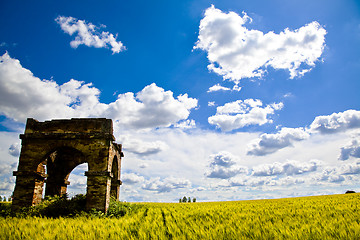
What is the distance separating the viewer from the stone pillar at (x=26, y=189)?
11.4 meters

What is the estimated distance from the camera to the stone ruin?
11.5 meters

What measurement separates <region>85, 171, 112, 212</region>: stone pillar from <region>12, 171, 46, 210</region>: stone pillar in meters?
2.82

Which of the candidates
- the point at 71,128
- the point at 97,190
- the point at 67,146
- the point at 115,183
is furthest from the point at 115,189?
the point at 71,128

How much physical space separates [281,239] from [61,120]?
1228cm

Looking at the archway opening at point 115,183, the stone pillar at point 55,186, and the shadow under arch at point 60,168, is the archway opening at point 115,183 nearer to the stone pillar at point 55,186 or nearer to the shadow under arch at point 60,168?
the shadow under arch at point 60,168

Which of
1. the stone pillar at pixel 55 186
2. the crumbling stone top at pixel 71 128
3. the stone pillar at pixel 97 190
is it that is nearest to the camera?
the stone pillar at pixel 97 190

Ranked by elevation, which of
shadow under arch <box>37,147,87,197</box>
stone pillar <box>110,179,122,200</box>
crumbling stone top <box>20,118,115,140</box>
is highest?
crumbling stone top <box>20,118,115,140</box>

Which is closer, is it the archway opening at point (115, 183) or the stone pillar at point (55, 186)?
the archway opening at point (115, 183)

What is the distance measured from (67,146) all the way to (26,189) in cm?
285

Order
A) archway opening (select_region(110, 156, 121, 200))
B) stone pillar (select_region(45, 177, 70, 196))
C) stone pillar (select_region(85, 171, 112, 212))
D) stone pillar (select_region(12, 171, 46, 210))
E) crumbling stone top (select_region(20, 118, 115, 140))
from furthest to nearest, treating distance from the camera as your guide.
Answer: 1. stone pillar (select_region(45, 177, 70, 196))
2. archway opening (select_region(110, 156, 121, 200))
3. crumbling stone top (select_region(20, 118, 115, 140))
4. stone pillar (select_region(12, 171, 46, 210))
5. stone pillar (select_region(85, 171, 112, 212))

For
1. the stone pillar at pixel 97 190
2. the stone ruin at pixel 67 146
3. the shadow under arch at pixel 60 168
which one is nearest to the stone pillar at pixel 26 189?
the stone ruin at pixel 67 146

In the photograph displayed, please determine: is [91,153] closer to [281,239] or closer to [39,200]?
[39,200]

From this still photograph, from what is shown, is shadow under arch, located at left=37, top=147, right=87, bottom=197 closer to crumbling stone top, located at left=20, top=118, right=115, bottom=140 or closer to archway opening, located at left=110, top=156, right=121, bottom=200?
archway opening, located at left=110, top=156, right=121, bottom=200

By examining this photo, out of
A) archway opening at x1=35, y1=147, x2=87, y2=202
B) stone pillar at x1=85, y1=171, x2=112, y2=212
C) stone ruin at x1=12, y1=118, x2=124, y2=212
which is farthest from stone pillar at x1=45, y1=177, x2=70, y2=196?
stone pillar at x1=85, y1=171, x2=112, y2=212
